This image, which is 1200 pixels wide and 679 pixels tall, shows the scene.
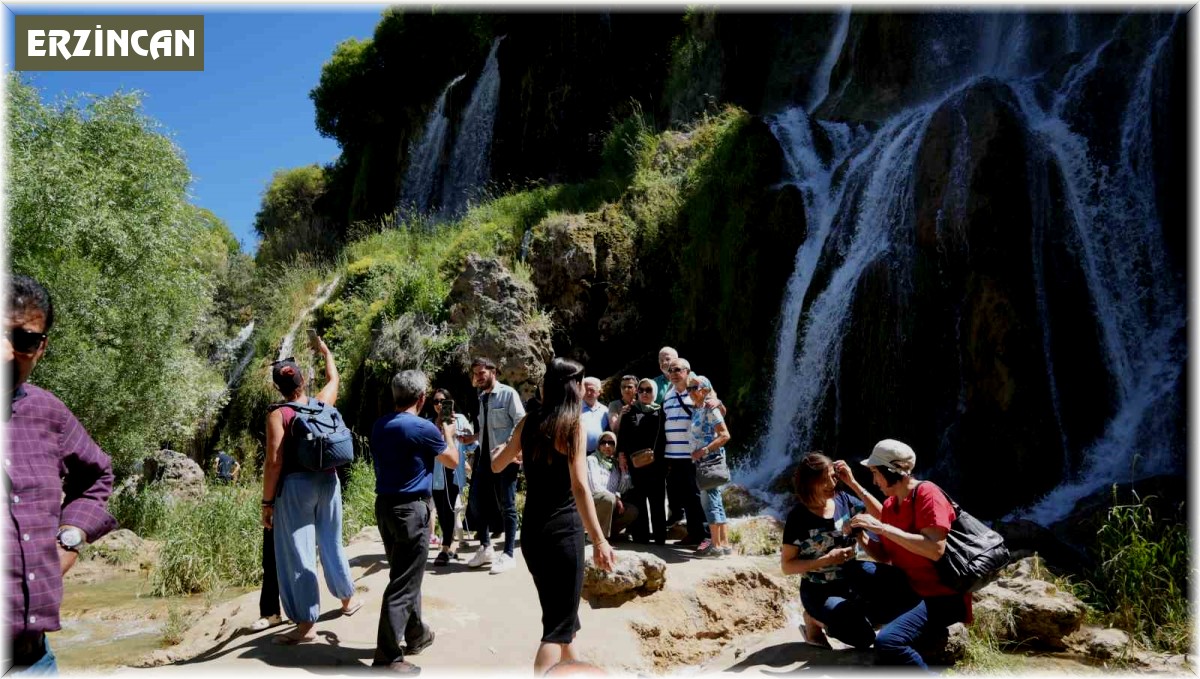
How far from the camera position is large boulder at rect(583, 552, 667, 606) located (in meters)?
6.07

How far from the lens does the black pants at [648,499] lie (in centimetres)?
768

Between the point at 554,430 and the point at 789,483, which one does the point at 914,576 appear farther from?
the point at 789,483

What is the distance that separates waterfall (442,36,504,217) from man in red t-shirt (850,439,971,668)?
20258mm

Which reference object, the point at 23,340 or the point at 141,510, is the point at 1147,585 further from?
the point at 141,510

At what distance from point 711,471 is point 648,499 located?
0.83m

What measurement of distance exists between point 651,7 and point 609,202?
25.0 ft

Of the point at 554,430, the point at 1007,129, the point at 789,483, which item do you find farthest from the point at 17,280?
the point at 1007,129

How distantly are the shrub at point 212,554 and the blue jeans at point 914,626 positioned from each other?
22.4ft

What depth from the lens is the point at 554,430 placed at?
13.4 feet

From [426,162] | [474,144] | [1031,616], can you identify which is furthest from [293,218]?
[1031,616]

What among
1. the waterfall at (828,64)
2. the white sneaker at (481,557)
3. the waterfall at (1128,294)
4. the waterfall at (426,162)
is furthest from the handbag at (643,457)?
the waterfall at (426,162)

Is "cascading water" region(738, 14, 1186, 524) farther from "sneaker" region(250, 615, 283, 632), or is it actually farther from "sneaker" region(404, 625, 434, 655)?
"sneaker" region(250, 615, 283, 632)

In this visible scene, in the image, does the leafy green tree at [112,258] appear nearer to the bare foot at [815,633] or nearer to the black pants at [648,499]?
the black pants at [648,499]

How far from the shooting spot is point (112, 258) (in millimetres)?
13227
